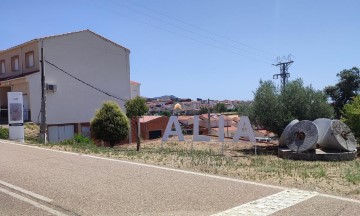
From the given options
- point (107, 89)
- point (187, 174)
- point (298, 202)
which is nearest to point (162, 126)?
point (107, 89)

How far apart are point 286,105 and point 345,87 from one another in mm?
27162

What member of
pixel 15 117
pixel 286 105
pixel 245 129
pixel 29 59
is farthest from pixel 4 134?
pixel 286 105

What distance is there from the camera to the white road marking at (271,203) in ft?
19.7

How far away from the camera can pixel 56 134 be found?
33.4m

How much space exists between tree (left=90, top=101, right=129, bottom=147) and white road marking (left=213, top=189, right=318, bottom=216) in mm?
19171

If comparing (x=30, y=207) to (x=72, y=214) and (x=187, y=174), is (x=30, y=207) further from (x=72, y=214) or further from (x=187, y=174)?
(x=187, y=174)

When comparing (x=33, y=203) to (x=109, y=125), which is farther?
(x=109, y=125)

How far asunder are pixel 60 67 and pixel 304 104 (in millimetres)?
20622

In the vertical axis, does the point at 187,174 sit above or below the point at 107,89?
below

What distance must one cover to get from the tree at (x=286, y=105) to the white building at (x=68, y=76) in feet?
55.6

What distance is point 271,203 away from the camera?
21.3ft

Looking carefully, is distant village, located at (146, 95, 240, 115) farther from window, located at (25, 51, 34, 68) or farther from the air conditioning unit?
the air conditioning unit

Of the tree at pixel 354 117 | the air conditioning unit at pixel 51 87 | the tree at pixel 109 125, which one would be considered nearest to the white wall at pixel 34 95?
the air conditioning unit at pixel 51 87

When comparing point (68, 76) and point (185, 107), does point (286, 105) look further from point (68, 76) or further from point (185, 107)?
point (185, 107)
